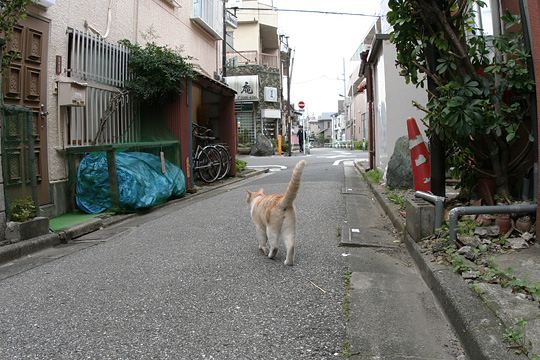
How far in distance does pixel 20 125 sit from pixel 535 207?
21.7 ft

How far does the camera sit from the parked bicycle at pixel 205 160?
531 inches

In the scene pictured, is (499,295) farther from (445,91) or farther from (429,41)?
(429,41)

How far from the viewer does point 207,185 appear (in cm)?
1348

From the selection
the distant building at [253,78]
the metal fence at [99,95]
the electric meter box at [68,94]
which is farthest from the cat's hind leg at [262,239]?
the distant building at [253,78]

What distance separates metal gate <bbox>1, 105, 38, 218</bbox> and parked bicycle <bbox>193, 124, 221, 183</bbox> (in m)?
6.18

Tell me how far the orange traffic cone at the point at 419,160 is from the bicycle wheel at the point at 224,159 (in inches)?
298

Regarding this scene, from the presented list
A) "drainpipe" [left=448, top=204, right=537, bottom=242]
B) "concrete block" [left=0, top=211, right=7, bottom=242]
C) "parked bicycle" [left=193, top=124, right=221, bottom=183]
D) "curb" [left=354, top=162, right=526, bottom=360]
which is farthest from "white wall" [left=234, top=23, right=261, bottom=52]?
"curb" [left=354, top=162, right=526, bottom=360]

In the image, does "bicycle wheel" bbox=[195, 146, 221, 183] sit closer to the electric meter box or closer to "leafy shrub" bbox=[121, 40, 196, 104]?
"leafy shrub" bbox=[121, 40, 196, 104]

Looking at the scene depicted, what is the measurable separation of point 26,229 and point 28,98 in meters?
2.30

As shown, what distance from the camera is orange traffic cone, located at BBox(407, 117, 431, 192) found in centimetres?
733

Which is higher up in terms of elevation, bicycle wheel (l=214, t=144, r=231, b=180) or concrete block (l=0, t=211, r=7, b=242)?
bicycle wheel (l=214, t=144, r=231, b=180)

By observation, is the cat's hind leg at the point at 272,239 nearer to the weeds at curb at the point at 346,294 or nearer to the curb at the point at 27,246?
the weeds at curb at the point at 346,294

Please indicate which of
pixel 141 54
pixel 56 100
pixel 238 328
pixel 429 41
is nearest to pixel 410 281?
pixel 238 328

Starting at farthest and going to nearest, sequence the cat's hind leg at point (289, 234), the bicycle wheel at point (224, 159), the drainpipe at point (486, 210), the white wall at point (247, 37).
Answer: the white wall at point (247, 37)
the bicycle wheel at point (224, 159)
the cat's hind leg at point (289, 234)
the drainpipe at point (486, 210)
